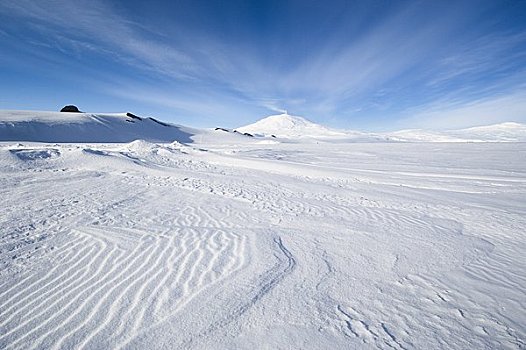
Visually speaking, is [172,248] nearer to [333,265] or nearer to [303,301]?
[303,301]

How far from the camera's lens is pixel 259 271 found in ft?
11.4

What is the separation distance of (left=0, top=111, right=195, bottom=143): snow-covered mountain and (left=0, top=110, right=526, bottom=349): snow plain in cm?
3298

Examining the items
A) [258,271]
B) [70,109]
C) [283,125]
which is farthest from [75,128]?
[283,125]

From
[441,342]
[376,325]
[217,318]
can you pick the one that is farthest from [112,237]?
[441,342]

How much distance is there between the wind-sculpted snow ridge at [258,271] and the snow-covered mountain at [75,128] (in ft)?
106

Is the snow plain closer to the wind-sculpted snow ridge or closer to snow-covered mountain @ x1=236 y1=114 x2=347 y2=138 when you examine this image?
the wind-sculpted snow ridge

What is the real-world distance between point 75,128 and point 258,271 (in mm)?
43112

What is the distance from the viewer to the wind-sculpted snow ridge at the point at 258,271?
2398mm

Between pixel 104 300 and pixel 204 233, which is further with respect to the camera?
pixel 204 233

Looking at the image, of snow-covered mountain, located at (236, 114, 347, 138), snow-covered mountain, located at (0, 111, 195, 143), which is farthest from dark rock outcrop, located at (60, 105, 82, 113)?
snow-covered mountain, located at (236, 114, 347, 138)

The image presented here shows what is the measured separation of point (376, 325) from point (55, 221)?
5.66 metres

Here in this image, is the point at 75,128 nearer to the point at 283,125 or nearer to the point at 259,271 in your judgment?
the point at 259,271

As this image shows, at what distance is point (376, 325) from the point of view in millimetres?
2510

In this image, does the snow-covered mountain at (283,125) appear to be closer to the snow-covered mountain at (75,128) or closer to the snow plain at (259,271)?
the snow-covered mountain at (75,128)
